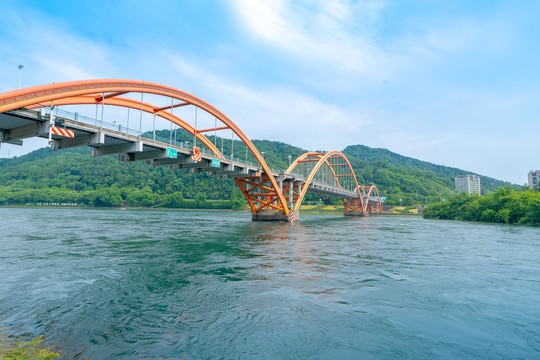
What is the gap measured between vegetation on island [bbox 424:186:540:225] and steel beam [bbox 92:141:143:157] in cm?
6184

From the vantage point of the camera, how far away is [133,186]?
152 meters

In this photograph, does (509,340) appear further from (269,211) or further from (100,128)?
(269,211)

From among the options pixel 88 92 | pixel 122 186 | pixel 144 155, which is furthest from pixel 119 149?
pixel 122 186

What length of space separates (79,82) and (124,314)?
19.4 meters

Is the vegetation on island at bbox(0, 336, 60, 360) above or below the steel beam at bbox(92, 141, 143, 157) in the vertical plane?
below

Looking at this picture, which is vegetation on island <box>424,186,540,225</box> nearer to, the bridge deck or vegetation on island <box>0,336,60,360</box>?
the bridge deck

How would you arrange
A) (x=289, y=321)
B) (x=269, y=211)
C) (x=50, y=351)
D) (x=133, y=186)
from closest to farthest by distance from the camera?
1. (x=50, y=351)
2. (x=289, y=321)
3. (x=269, y=211)
4. (x=133, y=186)

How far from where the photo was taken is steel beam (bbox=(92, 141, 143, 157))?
88.9ft

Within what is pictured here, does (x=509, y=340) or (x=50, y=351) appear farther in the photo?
(x=509, y=340)

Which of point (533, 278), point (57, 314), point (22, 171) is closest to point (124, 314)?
point (57, 314)

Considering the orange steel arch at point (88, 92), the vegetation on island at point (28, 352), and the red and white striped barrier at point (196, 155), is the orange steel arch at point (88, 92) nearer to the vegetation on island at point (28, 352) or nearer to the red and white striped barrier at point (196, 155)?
the red and white striped barrier at point (196, 155)

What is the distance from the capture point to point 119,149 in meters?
28.4

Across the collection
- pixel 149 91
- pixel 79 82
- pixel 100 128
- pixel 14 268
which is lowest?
pixel 14 268

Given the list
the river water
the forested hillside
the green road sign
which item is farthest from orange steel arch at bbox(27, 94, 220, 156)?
the forested hillside
